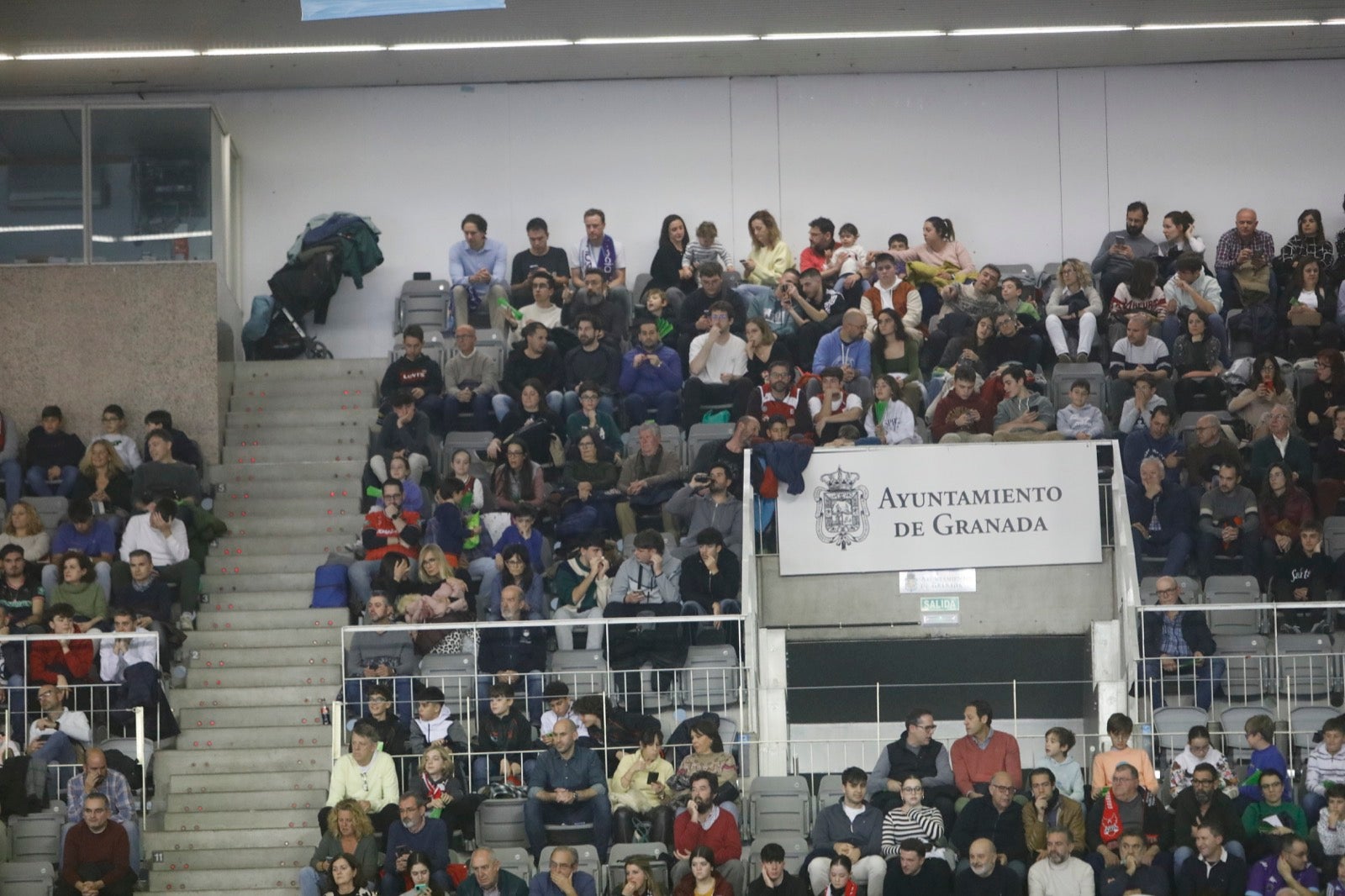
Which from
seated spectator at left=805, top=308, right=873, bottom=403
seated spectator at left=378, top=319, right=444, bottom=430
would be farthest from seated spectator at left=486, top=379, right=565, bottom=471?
seated spectator at left=805, top=308, right=873, bottom=403

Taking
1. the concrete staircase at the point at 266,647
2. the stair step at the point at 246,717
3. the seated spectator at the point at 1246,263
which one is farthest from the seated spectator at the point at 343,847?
the seated spectator at the point at 1246,263

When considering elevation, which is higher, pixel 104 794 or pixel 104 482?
pixel 104 482

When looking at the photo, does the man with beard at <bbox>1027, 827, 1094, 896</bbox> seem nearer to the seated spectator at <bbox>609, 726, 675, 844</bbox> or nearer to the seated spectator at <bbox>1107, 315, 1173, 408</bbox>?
the seated spectator at <bbox>609, 726, 675, 844</bbox>

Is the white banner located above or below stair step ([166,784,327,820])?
above

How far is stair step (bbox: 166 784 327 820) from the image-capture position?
44.9 feet

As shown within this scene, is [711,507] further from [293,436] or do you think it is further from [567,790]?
[293,436]

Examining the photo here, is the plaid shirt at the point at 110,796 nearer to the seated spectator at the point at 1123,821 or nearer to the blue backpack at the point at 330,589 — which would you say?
the blue backpack at the point at 330,589

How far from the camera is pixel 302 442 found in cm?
1744

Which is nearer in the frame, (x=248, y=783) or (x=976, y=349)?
(x=248, y=783)

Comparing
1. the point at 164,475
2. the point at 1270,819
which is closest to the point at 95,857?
the point at 164,475

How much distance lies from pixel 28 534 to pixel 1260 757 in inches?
345

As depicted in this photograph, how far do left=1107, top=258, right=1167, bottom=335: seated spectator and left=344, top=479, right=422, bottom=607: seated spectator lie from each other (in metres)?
6.36

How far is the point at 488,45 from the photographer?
18469 millimetres

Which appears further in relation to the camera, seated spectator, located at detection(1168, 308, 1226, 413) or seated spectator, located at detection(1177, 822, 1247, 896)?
seated spectator, located at detection(1168, 308, 1226, 413)
